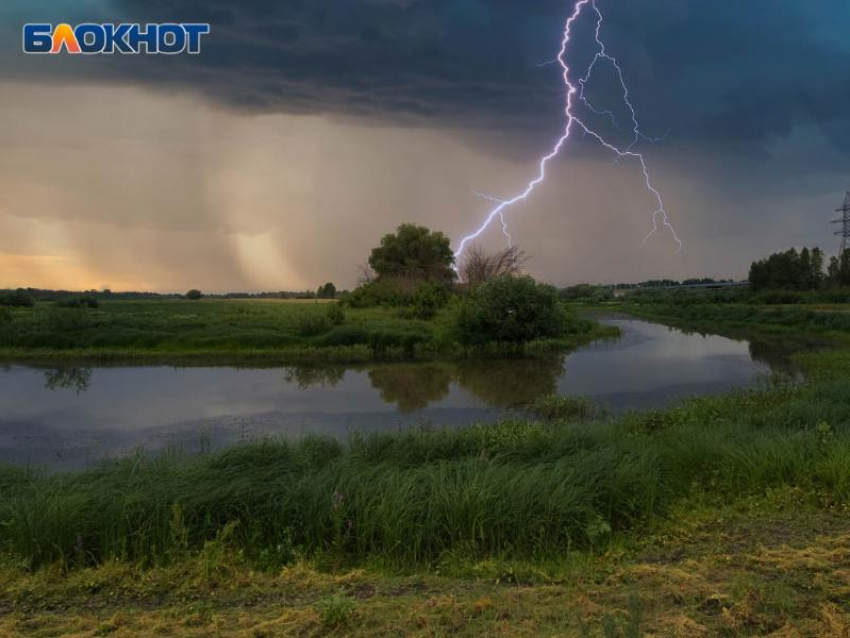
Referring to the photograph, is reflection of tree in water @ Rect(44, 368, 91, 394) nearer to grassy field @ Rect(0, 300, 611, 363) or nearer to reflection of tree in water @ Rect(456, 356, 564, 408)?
grassy field @ Rect(0, 300, 611, 363)

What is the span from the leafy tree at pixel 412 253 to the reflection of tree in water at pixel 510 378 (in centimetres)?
3958

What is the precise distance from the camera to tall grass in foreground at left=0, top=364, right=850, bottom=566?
5164 millimetres

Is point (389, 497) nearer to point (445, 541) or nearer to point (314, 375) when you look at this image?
point (445, 541)

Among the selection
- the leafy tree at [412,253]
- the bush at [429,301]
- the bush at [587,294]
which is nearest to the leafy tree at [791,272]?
the bush at [587,294]

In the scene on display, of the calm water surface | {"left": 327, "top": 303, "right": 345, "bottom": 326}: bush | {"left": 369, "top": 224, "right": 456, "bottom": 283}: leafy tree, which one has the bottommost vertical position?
the calm water surface

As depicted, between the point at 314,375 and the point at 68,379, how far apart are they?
815cm

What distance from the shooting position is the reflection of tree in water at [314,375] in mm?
18281

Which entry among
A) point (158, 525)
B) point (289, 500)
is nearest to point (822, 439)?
point (289, 500)

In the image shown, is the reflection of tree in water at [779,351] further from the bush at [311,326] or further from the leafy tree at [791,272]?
the leafy tree at [791,272]

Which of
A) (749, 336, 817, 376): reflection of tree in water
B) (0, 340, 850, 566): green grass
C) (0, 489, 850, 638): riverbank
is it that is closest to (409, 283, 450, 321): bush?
(749, 336, 817, 376): reflection of tree in water

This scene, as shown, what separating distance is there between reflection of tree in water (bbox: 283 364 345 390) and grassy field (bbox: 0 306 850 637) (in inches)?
414

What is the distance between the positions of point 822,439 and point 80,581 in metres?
8.13

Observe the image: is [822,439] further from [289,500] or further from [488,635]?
[289,500]

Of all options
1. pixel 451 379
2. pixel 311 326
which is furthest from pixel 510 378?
pixel 311 326
